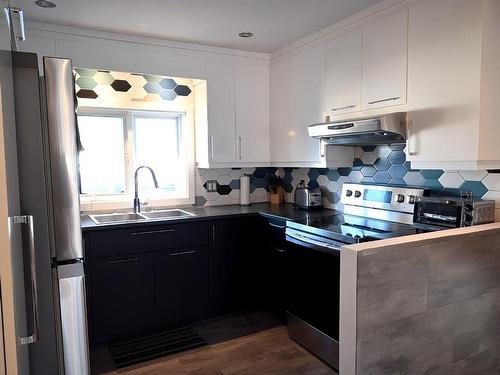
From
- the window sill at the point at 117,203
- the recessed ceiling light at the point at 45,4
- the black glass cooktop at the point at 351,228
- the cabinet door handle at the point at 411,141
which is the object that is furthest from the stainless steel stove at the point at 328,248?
the recessed ceiling light at the point at 45,4

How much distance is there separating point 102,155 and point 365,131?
2132mm

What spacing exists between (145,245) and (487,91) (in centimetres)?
230

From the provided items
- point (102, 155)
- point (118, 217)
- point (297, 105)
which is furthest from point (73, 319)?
point (297, 105)

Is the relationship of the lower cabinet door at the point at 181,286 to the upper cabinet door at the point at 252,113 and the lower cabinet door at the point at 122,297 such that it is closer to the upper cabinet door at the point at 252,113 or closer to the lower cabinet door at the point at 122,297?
the lower cabinet door at the point at 122,297

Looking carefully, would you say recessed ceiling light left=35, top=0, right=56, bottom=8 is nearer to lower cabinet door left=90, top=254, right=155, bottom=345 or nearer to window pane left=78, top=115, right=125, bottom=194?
window pane left=78, top=115, right=125, bottom=194

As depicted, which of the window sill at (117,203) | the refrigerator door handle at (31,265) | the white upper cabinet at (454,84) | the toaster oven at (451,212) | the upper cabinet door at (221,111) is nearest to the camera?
the refrigerator door handle at (31,265)

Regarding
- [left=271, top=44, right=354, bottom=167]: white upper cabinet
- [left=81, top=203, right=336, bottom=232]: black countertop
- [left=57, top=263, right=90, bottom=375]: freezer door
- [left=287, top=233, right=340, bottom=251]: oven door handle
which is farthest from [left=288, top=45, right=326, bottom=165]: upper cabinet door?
[left=57, top=263, right=90, bottom=375]: freezer door

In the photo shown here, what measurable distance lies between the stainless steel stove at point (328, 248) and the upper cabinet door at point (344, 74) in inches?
24.2

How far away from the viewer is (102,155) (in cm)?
323

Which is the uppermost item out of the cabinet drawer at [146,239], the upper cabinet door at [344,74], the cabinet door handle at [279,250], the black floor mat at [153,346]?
the upper cabinet door at [344,74]

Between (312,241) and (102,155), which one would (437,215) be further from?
(102,155)

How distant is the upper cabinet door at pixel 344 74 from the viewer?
8.55 feet

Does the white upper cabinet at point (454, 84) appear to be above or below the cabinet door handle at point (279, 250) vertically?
above

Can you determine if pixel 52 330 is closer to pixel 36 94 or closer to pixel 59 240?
pixel 59 240
